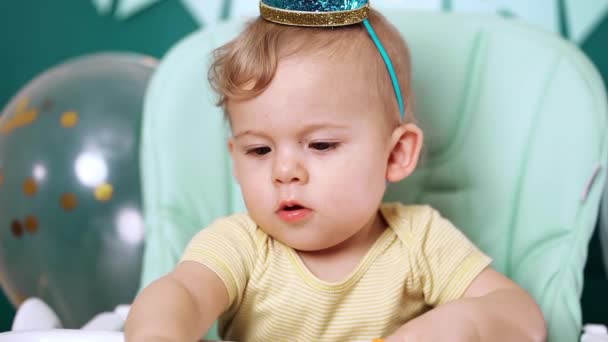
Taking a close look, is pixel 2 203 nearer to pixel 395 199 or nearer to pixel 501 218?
pixel 395 199

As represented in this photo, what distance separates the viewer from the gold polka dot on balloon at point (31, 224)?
151 cm

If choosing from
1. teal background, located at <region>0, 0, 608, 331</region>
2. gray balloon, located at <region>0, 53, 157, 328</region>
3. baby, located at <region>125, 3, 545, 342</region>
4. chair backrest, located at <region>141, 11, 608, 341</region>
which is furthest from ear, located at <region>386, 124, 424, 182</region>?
teal background, located at <region>0, 0, 608, 331</region>

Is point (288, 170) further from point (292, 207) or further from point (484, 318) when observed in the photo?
point (484, 318)

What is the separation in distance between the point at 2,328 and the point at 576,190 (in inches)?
62.5

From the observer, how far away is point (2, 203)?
60.2 inches

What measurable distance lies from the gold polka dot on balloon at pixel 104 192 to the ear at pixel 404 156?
65 cm

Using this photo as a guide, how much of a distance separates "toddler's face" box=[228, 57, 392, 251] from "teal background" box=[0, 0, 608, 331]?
119cm

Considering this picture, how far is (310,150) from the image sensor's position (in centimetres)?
96

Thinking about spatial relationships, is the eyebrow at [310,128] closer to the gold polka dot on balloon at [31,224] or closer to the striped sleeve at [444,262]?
the striped sleeve at [444,262]

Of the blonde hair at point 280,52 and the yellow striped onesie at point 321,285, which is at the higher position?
the blonde hair at point 280,52

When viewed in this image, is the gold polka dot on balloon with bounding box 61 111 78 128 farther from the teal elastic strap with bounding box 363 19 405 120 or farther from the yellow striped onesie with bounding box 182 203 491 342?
the teal elastic strap with bounding box 363 19 405 120

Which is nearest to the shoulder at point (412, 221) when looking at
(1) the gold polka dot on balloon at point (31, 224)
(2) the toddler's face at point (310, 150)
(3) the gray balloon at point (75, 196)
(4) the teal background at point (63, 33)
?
(2) the toddler's face at point (310, 150)

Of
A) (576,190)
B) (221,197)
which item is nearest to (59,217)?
(221,197)

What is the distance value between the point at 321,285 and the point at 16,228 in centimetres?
74
